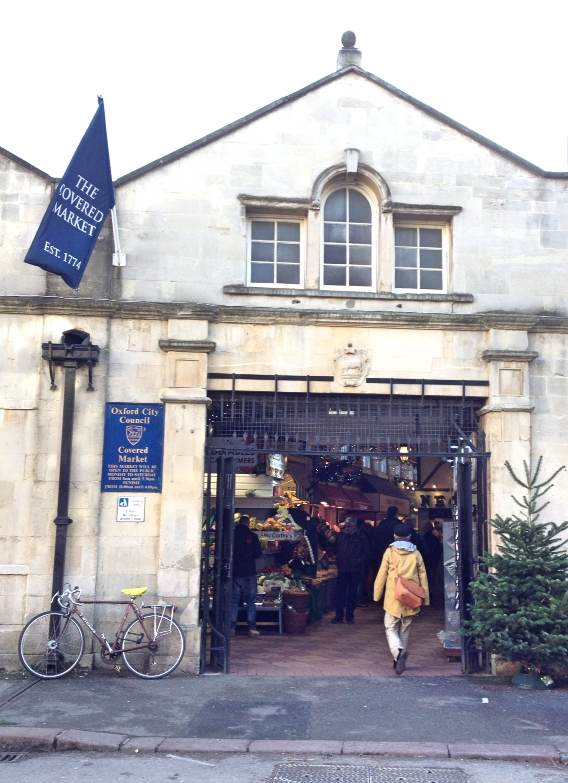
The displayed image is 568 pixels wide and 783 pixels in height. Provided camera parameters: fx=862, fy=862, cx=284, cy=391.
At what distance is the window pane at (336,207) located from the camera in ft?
39.0

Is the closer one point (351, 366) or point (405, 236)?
point (351, 366)

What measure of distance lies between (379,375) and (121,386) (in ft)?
11.0

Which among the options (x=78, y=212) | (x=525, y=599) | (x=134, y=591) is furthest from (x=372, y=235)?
(x=134, y=591)

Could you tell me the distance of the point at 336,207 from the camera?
39.2 ft

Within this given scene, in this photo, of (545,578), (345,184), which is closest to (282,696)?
(545,578)

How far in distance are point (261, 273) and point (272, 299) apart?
542mm

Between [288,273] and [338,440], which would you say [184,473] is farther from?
[288,273]

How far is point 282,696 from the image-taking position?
943 cm

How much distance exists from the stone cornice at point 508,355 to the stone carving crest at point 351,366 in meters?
1.59

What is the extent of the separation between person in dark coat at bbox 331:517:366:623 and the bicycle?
482 centimetres

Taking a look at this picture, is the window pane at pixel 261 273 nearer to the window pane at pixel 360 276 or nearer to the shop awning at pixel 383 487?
the window pane at pixel 360 276

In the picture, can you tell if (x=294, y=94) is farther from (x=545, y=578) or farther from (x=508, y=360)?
(x=545, y=578)

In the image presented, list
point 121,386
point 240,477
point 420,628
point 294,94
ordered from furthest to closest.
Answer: point 240,477, point 420,628, point 294,94, point 121,386

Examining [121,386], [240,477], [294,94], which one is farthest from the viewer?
[240,477]
